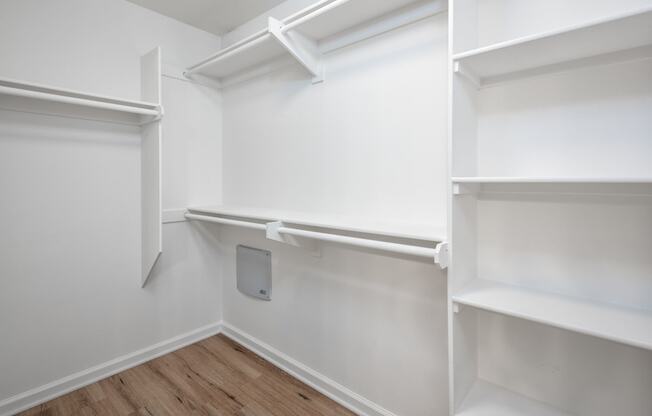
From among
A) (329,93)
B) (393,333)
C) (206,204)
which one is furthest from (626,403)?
(206,204)

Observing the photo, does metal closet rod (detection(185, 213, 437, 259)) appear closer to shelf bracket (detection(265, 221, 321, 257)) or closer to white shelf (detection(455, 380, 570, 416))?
shelf bracket (detection(265, 221, 321, 257))

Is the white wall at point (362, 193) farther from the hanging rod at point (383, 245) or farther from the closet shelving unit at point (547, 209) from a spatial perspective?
the hanging rod at point (383, 245)

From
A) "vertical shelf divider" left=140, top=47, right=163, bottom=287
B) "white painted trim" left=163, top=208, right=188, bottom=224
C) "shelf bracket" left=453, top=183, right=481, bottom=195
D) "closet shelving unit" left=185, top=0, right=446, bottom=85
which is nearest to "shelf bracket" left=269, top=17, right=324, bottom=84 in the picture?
"closet shelving unit" left=185, top=0, right=446, bottom=85

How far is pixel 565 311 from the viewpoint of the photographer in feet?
3.37

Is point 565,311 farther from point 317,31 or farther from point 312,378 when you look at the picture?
point 317,31

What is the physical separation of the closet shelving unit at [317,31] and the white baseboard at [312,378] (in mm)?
1765

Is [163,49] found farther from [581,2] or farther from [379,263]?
[581,2]

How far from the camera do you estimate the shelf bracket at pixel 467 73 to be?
3.75 ft

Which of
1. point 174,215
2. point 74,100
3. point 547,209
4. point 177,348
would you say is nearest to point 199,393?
point 177,348

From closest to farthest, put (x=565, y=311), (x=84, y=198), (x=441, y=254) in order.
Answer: (x=565, y=311) → (x=441, y=254) → (x=84, y=198)

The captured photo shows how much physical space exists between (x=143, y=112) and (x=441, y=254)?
6.07 feet

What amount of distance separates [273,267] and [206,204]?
2.60 ft

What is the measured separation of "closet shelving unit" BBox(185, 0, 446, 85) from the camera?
4.90ft

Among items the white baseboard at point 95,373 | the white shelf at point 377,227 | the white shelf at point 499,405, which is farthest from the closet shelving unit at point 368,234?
the white baseboard at point 95,373
